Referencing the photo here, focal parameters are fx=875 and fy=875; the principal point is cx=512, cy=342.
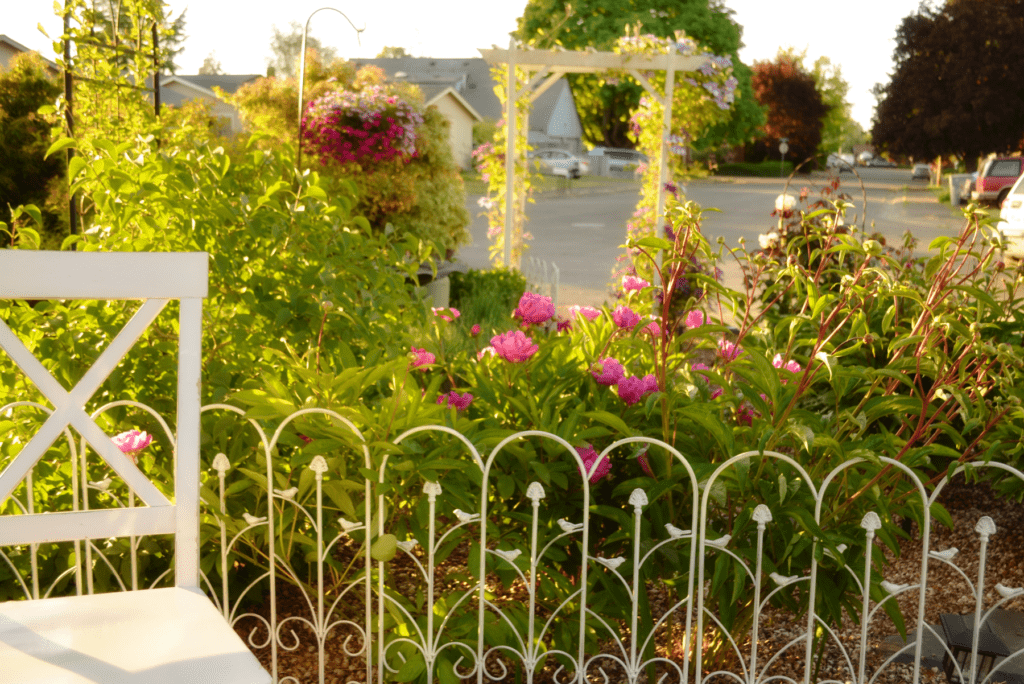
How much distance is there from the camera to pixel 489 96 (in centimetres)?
4750

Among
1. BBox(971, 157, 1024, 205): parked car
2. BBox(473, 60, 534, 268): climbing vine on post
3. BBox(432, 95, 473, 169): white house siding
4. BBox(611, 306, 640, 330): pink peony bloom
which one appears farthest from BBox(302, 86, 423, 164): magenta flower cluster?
BBox(432, 95, 473, 169): white house siding

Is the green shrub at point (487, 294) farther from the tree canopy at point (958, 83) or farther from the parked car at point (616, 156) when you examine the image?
the parked car at point (616, 156)

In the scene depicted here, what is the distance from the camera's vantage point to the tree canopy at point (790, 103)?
46.8 meters

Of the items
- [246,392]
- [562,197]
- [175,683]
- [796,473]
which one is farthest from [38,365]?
[562,197]

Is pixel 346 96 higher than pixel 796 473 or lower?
higher

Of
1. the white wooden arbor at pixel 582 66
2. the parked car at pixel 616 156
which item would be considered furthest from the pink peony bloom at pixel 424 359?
the parked car at pixel 616 156

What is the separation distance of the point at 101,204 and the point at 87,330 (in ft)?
1.22

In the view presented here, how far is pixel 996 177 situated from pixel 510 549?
23.2 meters

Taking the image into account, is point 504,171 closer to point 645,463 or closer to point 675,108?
point 675,108

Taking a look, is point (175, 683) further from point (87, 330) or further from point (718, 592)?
point (87, 330)

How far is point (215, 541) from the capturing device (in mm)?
2092

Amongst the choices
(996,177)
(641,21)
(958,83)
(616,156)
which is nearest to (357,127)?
(996,177)

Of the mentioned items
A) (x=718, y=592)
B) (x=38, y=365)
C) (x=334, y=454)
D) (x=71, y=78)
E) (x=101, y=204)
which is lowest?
(x=718, y=592)

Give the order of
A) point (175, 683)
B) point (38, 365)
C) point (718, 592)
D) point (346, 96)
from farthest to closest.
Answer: point (346, 96) → point (718, 592) → point (38, 365) → point (175, 683)
